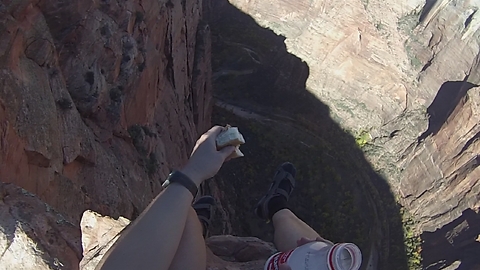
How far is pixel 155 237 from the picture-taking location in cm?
423

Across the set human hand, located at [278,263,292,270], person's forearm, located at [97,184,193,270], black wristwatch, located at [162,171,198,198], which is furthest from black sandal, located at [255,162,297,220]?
person's forearm, located at [97,184,193,270]

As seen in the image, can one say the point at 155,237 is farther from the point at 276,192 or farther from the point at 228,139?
the point at 276,192

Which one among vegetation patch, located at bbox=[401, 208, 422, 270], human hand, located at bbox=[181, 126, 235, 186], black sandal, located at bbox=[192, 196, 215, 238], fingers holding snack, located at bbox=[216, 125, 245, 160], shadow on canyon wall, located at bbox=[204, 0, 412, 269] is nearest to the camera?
human hand, located at bbox=[181, 126, 235, 186]

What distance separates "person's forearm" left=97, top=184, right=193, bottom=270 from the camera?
13.2ft

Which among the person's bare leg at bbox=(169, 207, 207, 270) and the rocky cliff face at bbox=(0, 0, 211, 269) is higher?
A: the person's bare leg at bbox=(169, 207, 207, 270)

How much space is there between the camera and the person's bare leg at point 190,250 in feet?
15.4

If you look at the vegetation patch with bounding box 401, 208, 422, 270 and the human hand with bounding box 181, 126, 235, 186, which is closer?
the human hand with bounding box 181, 126, 235, 186

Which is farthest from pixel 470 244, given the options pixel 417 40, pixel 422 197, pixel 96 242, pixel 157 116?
pixel 96 242

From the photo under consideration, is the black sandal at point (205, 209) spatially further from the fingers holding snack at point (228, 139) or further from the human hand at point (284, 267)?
the human hand at point (284, 267)

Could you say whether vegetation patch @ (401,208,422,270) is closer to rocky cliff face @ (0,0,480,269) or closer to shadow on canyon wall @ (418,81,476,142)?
rocky cliff face @ (0,0,480,269)

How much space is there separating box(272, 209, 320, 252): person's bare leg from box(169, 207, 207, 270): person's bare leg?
1.50 metres

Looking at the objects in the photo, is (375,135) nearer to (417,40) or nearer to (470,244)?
(417,40)

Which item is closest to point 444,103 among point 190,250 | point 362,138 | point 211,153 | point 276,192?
point 362,138

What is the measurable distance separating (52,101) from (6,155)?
2.03m
